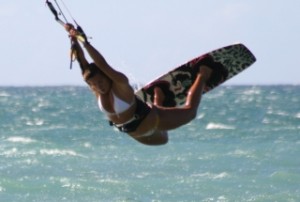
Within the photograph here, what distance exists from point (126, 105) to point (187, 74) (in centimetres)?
178

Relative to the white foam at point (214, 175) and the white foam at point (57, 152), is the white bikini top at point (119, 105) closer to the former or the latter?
the white foam at point (214, 175)

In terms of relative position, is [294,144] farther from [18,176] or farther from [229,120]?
[229,120]

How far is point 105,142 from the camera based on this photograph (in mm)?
24438

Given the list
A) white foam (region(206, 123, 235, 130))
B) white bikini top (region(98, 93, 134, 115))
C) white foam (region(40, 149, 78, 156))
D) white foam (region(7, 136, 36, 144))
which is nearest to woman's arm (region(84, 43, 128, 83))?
white bikini top (region(98, 93, 134, 115))

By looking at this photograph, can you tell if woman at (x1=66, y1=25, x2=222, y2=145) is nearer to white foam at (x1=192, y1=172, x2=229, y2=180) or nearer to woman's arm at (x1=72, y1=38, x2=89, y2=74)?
woman's arm at (x1=72, y1=38, x2=89, y2=74)

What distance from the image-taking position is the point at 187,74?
11180 millimetres

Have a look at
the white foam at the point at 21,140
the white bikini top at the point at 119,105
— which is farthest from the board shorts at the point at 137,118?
the white foam at the point at 21,140

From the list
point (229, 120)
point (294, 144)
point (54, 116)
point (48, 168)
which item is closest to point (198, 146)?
point (294, 144)

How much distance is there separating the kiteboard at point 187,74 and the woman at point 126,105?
2.47 feet

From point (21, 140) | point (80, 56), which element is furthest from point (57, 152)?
point (80, 56)

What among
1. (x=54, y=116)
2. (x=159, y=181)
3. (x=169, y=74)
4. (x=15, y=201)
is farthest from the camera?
(x=54, y=116)

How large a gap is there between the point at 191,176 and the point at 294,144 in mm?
5690

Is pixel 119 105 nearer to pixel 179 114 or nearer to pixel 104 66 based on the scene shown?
pixel 104 66

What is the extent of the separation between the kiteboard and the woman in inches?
29.6
